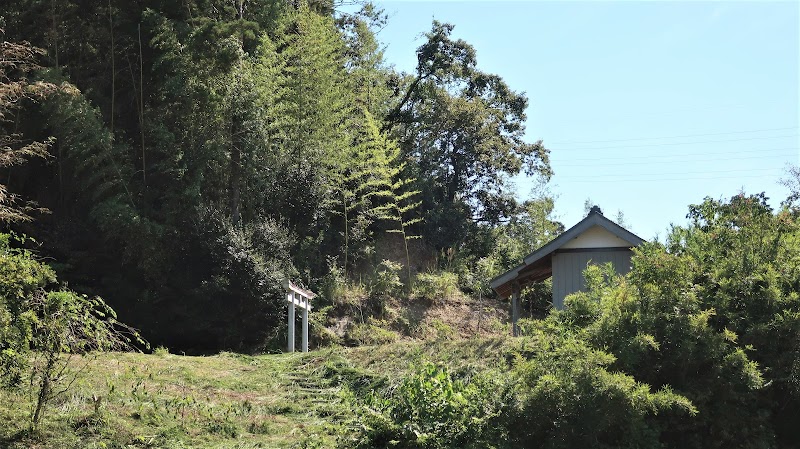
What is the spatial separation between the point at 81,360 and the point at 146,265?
6.72 meters

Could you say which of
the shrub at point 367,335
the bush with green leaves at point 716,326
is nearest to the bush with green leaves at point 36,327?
the bush with green leaves at point 716,326

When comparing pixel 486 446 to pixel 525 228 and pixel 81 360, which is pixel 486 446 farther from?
pixel 525 228

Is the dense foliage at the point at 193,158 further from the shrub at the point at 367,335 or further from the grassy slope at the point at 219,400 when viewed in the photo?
the grassy slope at the point at 219,400

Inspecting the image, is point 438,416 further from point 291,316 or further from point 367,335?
point 367,335

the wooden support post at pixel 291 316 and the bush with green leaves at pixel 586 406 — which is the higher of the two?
the wooden support post at pixel 291 316

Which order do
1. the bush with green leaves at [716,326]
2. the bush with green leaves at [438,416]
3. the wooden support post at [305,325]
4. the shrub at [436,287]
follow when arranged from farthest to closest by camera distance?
the shrub at [436,287]
the wooden support post at [305,325]
the bush with green leaves at [438,416]
the bush with green leaves at [716,326]

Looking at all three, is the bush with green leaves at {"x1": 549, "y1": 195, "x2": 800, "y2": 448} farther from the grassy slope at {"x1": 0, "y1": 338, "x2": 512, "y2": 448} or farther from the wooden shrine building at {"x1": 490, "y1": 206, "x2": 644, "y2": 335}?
the wooden shrine building at {"x1": 490, "y1": 206, "x2": 644, "y2": 335}

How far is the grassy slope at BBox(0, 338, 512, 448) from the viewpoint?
20.1 feet

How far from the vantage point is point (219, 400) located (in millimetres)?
7875

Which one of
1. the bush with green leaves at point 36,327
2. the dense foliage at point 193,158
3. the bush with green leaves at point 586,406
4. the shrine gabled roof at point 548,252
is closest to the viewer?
the bush with green leaves at point 586,406

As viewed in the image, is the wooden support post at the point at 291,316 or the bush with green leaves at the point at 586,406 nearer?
the bush with green leaves at the point at 586,406

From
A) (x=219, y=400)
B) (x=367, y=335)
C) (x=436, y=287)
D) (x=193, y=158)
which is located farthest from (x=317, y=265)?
(x=219, y=400)

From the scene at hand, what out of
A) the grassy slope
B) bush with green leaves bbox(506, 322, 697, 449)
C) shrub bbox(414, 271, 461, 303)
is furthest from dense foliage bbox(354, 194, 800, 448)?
shrub bbox(414, 271, 461, 303)

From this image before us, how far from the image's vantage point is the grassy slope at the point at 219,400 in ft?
20.1
